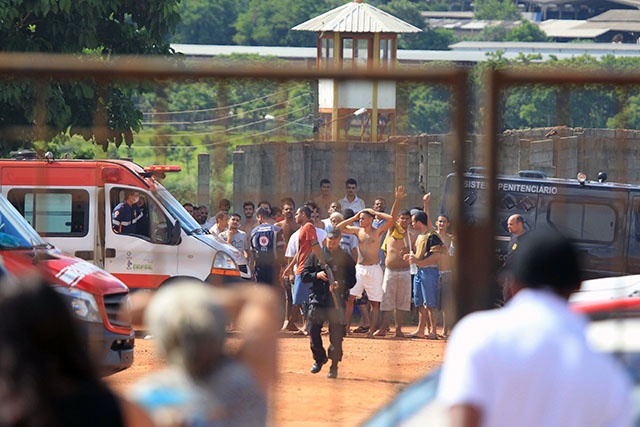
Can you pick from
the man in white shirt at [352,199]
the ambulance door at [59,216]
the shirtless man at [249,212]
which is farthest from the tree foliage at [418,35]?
the shirtless man at [249,212]

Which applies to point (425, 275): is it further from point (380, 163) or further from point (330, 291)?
Result: point (380, 163)

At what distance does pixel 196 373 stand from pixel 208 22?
143638 mm

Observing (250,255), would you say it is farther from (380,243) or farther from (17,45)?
(17,45)

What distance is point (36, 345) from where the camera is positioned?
262 cm

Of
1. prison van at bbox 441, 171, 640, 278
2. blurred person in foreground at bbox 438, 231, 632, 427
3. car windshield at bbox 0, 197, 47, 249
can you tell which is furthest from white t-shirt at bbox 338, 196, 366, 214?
blurred person in foreground at bbox 438, 231, 632, 427

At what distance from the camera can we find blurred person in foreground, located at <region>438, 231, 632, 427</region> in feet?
9.95

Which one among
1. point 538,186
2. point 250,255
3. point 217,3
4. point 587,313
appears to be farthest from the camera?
point 217,3

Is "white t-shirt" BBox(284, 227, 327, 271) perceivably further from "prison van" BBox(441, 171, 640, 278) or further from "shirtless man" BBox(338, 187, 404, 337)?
"prison van" BBox(441, 171, 640, 278)

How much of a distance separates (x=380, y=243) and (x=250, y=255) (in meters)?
1.43

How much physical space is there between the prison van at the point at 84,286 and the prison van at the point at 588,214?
247 centimetres

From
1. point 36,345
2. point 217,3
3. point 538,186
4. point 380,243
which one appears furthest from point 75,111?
point 217,3

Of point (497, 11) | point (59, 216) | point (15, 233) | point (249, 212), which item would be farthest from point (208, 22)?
point (249, 212)

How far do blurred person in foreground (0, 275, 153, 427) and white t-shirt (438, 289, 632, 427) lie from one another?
36.7 inches

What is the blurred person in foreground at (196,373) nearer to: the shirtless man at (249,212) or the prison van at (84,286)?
the shirtless man at (249,212)
